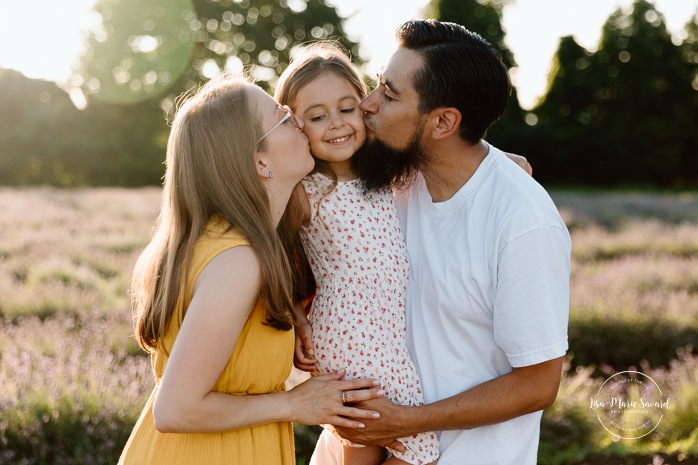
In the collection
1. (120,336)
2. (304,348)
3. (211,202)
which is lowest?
(120,336)

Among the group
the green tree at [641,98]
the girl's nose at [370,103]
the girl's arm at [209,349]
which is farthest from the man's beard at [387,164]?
the green tree at [641,98]

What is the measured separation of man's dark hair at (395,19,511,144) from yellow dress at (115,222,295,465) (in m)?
1.16

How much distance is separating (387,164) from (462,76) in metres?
0.48

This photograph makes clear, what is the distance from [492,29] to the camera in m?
38.8

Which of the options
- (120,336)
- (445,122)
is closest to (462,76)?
(445,122)

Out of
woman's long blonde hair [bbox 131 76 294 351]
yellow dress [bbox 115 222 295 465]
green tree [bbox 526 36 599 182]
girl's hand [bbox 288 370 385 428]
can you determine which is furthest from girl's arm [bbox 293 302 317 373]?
green tree [bbox 526 36 599 182]

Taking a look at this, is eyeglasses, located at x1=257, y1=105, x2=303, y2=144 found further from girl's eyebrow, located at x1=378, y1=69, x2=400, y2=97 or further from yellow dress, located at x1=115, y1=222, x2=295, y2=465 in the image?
girl's eyebrow, located at x1=378, y1=69, x2=400, y2=97

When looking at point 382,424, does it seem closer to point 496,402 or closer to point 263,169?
point 496,402

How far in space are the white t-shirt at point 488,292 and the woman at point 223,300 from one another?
1.51 ft

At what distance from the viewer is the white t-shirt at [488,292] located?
230cm

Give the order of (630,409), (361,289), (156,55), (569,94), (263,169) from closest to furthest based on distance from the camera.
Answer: (263,169), (361,289), (630,409), (156,55), (569,94)

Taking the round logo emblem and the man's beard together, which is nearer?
the man's beard

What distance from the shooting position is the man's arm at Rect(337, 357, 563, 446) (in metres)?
2.39

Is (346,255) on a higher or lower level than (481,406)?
higher
